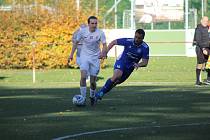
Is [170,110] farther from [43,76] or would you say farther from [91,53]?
[43,76]

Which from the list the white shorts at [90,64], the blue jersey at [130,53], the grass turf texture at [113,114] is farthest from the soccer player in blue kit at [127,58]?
the white shorts at [90,64]

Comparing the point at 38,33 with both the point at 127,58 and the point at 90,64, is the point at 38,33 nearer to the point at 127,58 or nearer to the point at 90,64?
the point at 90,64

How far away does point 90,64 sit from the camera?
16688 millimetres

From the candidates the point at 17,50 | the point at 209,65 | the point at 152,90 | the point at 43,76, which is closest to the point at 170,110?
the point at 152,90

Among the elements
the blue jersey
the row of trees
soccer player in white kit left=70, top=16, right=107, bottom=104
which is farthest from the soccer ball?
the row of trees

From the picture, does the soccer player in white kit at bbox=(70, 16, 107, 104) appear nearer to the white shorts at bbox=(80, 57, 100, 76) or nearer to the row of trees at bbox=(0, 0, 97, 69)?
the white shorts at bbox=(80, 57, 100, 76)

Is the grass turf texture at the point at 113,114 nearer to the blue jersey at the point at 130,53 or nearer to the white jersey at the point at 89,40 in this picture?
the blue jersey at the point at 130,53

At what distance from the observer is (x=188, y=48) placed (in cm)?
5119

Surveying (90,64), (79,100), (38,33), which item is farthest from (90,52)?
(38,33)

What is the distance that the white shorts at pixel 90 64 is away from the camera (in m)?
16.6

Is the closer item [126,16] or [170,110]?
[170,110]

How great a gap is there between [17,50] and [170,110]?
19819mm

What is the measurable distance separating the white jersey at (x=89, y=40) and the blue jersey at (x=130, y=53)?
2.28ft

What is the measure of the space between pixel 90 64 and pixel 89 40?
0.55m
